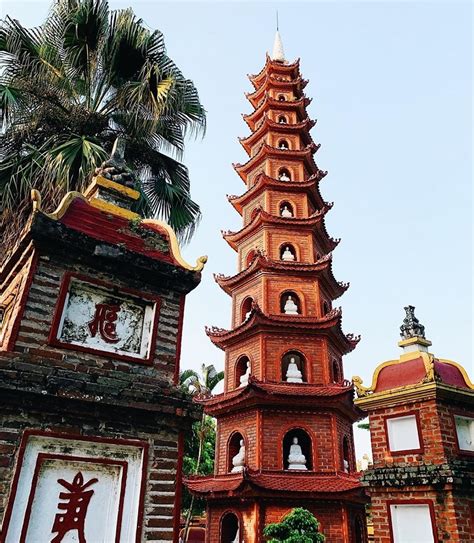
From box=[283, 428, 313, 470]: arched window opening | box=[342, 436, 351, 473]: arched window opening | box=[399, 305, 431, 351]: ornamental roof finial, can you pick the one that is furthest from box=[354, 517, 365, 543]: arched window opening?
box=[399, 305, 431, 351]: ornamental roof finial

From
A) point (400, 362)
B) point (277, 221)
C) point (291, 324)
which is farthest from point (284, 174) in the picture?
point (400, 362)

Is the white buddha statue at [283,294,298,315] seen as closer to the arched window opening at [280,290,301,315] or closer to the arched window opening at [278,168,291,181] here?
the arched window opening at [280,290,301,315]

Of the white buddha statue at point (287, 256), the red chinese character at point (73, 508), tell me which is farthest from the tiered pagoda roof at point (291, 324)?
the red chinese character at point (73, 508)

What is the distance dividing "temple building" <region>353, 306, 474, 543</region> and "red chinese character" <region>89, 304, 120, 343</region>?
5.58 m

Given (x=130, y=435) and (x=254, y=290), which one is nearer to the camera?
(x=130, y=435)

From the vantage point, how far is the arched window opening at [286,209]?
19.4 meters

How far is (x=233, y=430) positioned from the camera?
15414mm

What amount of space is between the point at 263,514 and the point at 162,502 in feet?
Result: 30.2

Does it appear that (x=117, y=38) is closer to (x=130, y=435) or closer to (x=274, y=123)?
(x=130, y=435)

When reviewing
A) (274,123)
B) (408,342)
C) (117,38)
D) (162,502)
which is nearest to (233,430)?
(408,342)

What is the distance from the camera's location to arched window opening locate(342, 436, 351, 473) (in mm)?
14805

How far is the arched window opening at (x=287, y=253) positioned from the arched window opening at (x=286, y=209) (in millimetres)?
1585

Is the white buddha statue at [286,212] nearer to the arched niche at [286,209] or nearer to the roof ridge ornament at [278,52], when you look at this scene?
the arched niche at [286,209]

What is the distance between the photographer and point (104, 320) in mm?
5578
